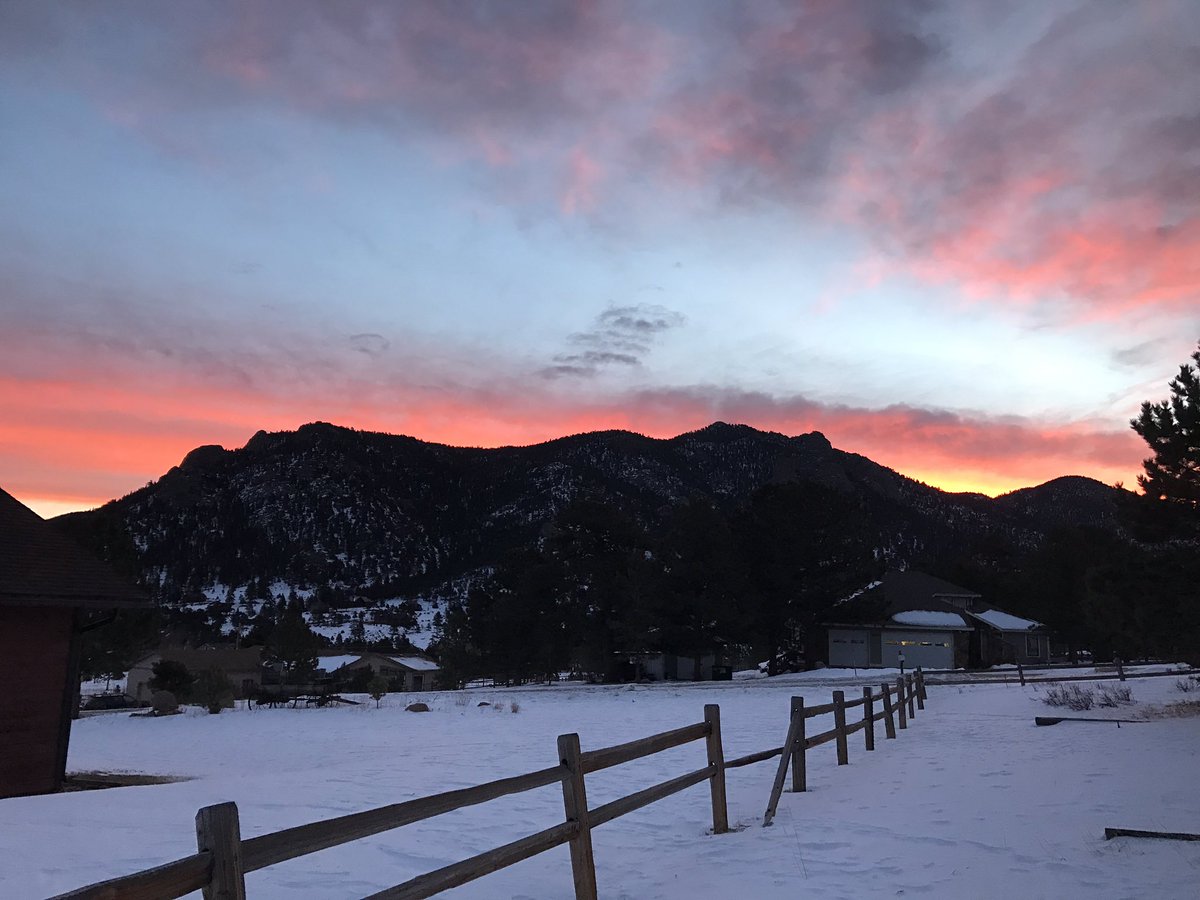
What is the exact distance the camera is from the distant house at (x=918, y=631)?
53031 mm

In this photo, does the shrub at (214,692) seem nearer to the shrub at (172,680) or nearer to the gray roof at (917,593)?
the shrub at (172,680)

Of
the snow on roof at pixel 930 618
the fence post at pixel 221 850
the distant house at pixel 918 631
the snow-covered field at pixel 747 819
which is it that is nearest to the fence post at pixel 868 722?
the snow-covered field at pixel 747 819

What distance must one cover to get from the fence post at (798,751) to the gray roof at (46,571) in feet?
39.0

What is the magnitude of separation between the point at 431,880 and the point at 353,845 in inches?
207

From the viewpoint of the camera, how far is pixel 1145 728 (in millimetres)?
16844

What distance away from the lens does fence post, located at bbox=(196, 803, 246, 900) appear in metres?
3.30

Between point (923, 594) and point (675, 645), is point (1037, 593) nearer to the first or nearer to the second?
point (923, 594)

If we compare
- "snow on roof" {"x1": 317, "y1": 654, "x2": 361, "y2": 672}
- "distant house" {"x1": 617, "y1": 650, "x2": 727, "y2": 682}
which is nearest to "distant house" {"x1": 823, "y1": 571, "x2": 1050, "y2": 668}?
"distant house" {"x1": 617, "y1": 650, "x2": 727, "y2": 682}

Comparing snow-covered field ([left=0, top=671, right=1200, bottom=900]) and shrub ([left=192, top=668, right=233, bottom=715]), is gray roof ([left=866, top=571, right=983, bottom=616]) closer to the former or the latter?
snow-covered field ([left=0, top=671, right=1200, bottom=900])

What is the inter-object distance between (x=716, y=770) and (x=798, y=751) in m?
2.69

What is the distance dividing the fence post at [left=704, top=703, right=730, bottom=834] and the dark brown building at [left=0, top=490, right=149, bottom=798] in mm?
11694

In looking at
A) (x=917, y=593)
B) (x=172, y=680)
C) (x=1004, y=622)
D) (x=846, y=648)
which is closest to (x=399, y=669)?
(x=172, y=680)

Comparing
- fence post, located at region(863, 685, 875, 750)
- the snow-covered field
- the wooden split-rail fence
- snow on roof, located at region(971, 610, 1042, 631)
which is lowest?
the snow-covered field

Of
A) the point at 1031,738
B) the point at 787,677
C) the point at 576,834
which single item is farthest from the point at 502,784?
the point at 787,677
